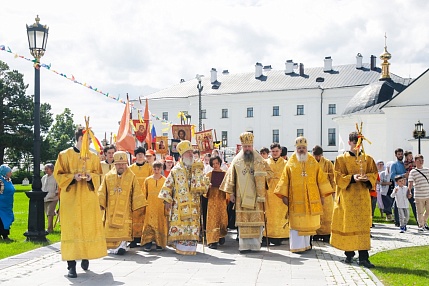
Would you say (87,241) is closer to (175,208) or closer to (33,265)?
(33,265)

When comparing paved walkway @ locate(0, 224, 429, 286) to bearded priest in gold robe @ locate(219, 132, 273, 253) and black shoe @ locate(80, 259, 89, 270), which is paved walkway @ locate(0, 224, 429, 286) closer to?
black shoe @ locate(80, 259, 89, 270)

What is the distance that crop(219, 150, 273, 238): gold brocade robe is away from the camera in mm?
10680

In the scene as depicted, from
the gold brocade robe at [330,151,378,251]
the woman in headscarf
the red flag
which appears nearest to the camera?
the gold brocade robe at [330,151,378,251]

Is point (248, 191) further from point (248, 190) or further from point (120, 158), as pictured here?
point (120, 158)

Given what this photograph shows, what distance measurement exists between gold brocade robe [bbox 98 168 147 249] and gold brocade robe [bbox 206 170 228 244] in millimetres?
1688

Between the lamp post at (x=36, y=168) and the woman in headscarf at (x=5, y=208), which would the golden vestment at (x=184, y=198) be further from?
the woman in headscarf at (x=5, y=208)

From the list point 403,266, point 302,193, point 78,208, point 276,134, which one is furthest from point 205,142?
point 276,134

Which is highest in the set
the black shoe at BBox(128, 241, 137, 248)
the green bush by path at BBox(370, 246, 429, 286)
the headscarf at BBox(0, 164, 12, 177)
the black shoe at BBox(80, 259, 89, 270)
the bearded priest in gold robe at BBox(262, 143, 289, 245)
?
the headscarf at BBox(0, 164, 12, 177)

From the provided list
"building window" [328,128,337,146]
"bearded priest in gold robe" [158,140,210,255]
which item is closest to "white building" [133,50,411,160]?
"building window" [328,128,337,146]

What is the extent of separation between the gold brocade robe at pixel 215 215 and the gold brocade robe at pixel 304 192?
161 cm

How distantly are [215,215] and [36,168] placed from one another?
12.5ft

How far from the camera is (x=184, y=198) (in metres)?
10.5

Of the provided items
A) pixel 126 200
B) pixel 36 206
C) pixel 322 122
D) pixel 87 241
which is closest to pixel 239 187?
pixel 126 200

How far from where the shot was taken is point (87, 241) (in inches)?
331
